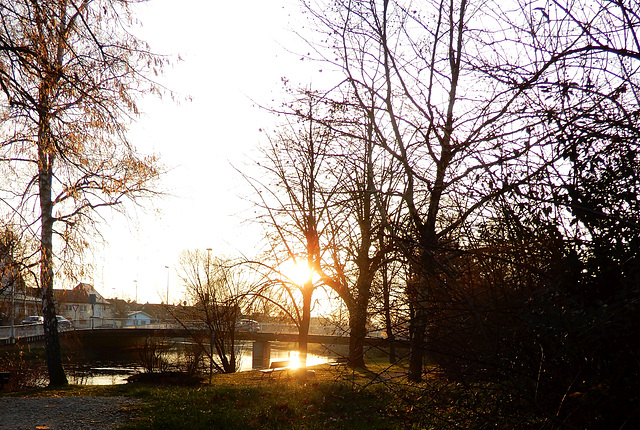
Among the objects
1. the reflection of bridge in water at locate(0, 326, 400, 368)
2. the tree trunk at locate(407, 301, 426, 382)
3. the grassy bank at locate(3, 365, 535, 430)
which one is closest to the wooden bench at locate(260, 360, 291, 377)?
the grassy bank at locate(3, 365, 535, 430)

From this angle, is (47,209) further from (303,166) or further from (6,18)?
(6,18)

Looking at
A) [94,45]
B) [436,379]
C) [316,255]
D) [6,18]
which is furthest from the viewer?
[316,255]

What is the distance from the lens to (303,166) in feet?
53.5

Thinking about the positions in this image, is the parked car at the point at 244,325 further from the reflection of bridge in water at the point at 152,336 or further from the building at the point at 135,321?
the building at the point at 135,321

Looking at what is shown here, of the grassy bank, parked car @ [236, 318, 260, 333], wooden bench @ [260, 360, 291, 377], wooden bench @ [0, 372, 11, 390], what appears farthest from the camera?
parked car @ [236, 318, 260, 333]

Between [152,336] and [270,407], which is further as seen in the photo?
[152,336]

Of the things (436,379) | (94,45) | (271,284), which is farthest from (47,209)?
(436,379)

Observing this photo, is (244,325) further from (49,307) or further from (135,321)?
(49,307)

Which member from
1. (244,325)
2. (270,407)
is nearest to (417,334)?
(270,407)

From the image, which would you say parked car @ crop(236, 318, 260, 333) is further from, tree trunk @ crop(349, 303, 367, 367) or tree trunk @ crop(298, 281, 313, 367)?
tree trunk @ crop(349, 303, 367, 367)

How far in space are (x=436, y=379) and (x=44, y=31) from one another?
588cm

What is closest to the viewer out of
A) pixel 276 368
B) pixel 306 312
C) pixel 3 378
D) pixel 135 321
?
pixel 3 378

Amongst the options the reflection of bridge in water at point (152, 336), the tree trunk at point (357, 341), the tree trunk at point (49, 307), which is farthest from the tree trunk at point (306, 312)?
the reflection of bridge in water at point (152, 336)

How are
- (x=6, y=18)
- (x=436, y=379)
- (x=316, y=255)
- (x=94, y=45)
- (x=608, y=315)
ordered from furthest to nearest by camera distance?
1. (x=316, y=255)
2. (x=94, y=45)
3. (x=6, y=18)
4. (x=436, y=379)
5. (x=608, y=315)
